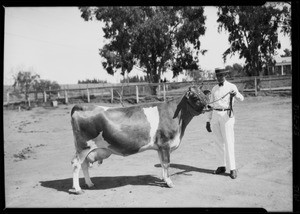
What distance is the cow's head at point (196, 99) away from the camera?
19.3 ft

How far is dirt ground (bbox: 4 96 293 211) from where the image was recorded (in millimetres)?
5230

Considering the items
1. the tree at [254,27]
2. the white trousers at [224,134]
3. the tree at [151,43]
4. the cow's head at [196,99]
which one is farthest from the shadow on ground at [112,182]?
the tree at [151,43]

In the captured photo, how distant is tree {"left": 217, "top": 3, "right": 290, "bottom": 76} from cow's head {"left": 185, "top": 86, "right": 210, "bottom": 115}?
5.52 ft

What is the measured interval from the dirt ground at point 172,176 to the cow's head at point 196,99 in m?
1.42

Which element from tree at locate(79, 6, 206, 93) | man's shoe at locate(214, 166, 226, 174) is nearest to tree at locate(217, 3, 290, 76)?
tree at locate(79, 6, 206, 93)

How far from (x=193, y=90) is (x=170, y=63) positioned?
6754 millimetres

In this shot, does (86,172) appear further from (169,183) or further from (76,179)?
(169,183)

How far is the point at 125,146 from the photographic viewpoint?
18.7 ft

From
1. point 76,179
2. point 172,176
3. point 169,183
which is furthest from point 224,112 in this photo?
point 76,179

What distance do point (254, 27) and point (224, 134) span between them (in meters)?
4.35

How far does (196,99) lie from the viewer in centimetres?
589

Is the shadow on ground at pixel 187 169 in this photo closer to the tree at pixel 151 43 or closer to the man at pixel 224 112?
the man at pixel 224 112

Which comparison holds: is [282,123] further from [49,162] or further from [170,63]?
[49,162]
